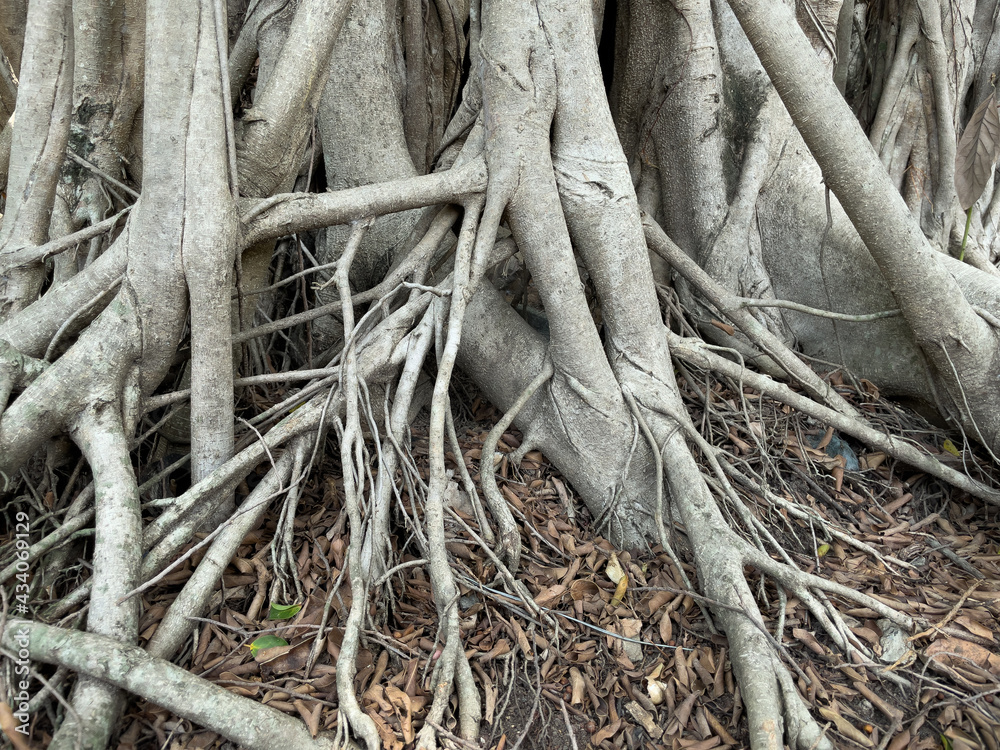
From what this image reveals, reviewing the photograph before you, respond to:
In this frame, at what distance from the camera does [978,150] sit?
9.59 ft

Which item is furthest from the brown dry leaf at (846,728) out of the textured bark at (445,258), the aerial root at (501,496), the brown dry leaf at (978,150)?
the brown dry leaf at (978,150)

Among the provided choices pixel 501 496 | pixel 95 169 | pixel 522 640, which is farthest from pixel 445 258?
→ pixel 522 640

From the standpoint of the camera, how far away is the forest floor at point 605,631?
1735 mm

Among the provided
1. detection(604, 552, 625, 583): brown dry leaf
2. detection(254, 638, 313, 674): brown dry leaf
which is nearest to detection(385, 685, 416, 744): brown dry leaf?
detection(254, 638, 313, 674): brown dry leaf

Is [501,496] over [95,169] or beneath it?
beneath

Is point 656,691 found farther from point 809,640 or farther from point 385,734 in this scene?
point 385,734

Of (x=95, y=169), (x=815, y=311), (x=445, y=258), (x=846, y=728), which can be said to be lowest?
(x=846, y=728)

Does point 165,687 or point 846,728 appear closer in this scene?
point 165,687

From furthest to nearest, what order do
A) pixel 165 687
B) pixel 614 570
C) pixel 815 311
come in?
pixel 815 311 < pixel 614 570 < pixel 165 687

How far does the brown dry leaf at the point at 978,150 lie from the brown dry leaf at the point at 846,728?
238cm

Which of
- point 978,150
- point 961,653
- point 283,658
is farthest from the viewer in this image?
point 978,150

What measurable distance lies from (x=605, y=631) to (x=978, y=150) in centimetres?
274

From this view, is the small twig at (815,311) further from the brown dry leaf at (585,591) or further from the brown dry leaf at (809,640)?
the brown dry leaf at (585,591)

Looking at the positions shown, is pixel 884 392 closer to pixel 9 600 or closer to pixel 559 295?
pixel 559 295
